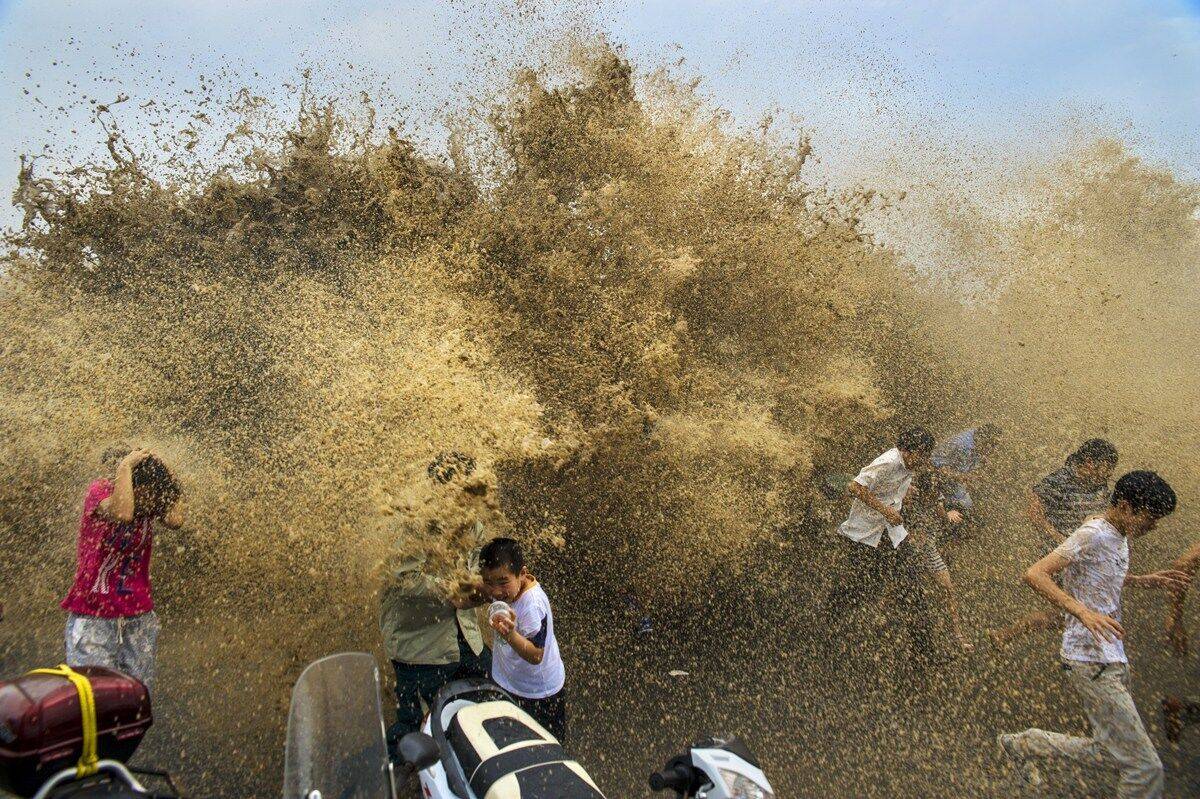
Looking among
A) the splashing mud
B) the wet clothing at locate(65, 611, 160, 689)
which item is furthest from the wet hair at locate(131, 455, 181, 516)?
the splashing mud

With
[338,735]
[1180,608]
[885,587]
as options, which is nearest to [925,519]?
[885,587]

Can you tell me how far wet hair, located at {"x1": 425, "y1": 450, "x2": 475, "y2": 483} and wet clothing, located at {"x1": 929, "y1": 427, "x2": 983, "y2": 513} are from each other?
3380 millimetres

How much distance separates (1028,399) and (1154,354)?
4.32ft

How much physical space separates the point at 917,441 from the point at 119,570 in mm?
4092

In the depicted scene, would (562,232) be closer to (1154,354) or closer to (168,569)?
(168,569)

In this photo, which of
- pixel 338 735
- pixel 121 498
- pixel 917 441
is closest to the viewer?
pixel 338 735

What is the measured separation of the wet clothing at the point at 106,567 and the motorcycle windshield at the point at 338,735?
142 centimetres

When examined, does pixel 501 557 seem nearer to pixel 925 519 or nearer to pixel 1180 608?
pixel 925 519

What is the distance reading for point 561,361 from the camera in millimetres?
4875

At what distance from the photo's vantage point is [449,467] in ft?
12.0

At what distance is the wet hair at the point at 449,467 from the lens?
3615mm

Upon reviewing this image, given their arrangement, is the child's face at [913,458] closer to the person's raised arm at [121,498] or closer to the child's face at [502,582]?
the child's face at [502,582]

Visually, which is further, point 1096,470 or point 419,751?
point 1096,470

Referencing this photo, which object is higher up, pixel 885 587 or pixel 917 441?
pixel 917 441
